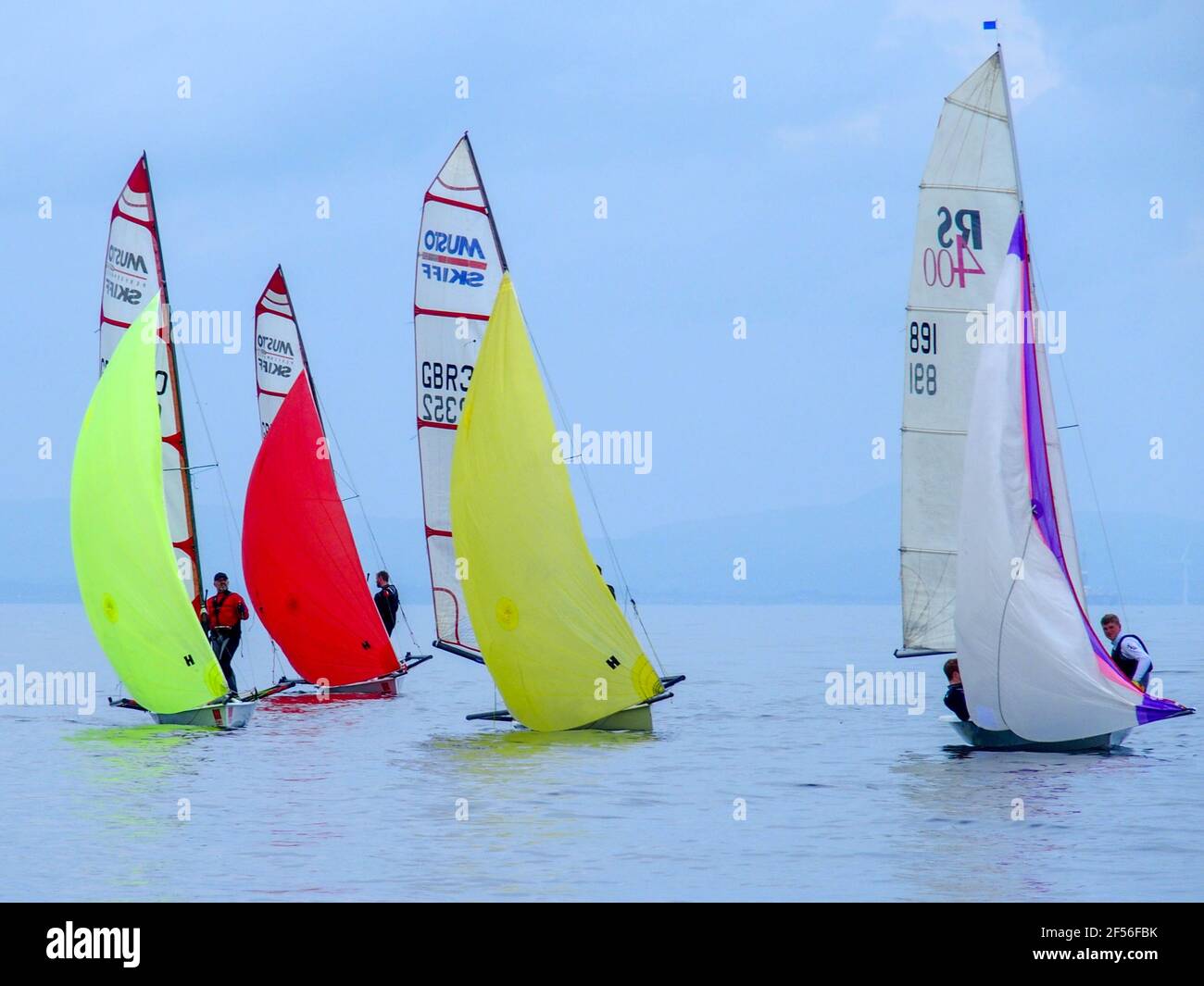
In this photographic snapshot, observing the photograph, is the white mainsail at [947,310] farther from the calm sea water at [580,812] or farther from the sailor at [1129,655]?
the sailor at [1129,655]

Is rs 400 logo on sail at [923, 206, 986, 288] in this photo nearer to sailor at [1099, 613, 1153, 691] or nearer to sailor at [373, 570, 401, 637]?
sailor at [1099, 613, 1153, 691]

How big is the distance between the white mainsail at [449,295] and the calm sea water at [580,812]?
14.0ft

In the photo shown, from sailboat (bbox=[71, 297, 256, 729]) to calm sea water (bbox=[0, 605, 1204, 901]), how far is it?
69cm

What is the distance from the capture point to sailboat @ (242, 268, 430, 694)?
26.8m

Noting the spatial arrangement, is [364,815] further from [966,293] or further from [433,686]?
[433,686]

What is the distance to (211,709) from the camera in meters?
22.2

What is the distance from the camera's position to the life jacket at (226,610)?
24.2 metres

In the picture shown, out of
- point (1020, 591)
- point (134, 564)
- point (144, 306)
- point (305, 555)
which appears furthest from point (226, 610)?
point (1020, 591)

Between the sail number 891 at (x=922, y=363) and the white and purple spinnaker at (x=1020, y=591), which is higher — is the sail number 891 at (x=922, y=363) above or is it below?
above

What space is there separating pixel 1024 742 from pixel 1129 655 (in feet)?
4.80

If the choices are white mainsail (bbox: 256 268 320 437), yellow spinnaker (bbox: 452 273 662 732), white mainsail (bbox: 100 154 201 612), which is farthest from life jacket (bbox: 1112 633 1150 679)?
white mainsail (bbox: 256 268 320 437)

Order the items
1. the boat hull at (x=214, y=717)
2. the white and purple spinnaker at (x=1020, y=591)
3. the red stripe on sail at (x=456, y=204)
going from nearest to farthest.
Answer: the white and purple spinnaker at (x=1020, y=591) < the boat hull at (x=214, y=717) < the red stripe on sail at (x=456, y=204)

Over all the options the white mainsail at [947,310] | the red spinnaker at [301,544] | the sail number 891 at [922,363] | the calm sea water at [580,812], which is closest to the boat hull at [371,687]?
the red spinnaker at [301,544]
